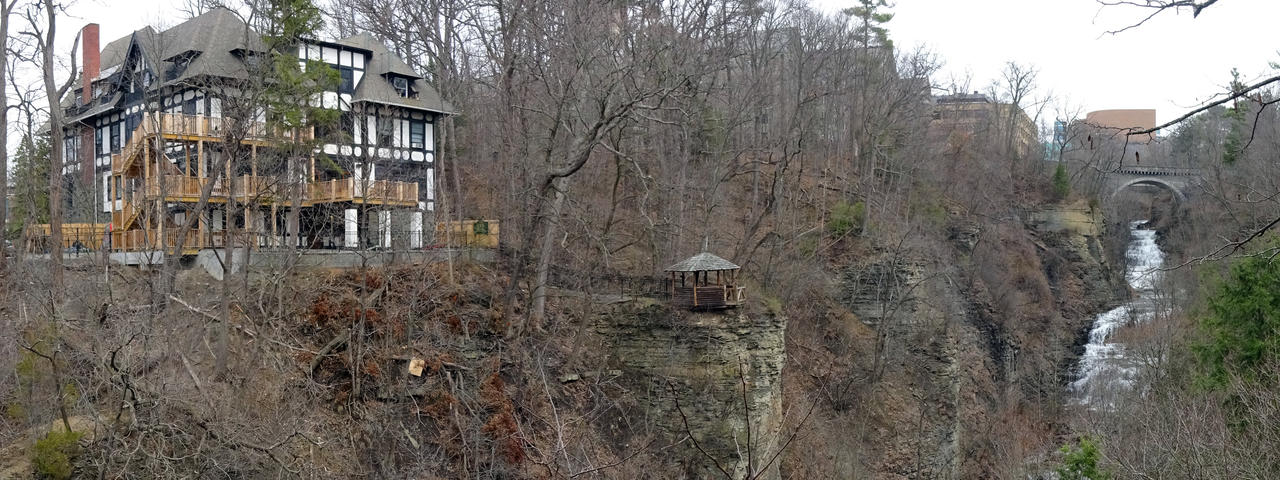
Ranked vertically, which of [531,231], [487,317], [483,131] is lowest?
[487,317]

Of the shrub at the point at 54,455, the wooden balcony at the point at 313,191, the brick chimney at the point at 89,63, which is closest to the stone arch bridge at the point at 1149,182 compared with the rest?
the wooden balcony at the point at 313,191

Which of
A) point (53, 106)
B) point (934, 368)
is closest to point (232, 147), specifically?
point (53, 106)

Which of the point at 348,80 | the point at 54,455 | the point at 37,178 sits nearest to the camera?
the point at 54,455

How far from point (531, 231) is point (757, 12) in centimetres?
1154

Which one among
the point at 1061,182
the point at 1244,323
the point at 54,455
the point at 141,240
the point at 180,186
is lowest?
the point at 54,455

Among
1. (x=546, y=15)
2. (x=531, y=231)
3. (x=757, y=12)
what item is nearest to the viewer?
(x=531, y=231)

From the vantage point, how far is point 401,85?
28.7 meters

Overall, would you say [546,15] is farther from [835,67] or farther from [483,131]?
[835,67]

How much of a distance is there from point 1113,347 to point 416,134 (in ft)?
105

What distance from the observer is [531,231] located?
20125 mm

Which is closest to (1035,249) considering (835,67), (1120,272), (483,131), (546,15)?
(1120,272)

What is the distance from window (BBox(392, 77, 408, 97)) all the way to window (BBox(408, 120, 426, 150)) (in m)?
0.95

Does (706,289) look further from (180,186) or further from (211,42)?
(211,42)

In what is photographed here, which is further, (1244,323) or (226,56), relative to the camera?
(226,56)
